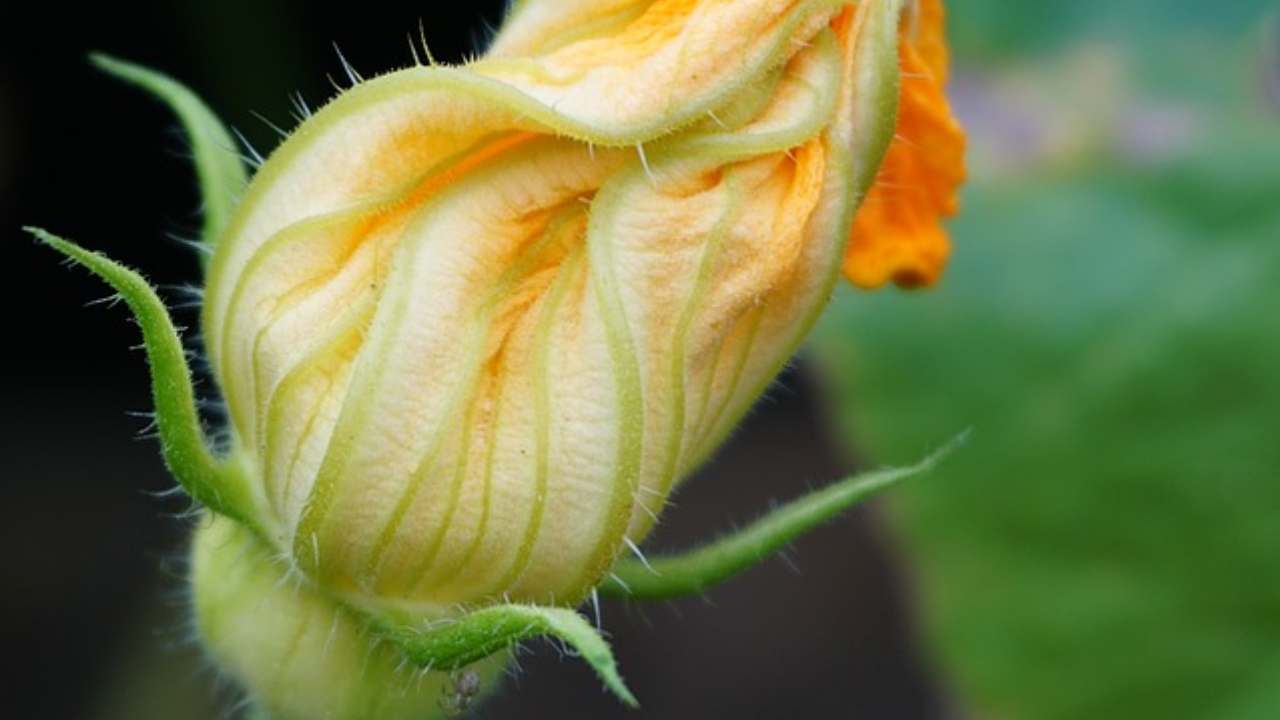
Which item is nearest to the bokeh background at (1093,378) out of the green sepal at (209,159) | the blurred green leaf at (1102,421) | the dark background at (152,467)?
the blurred green leaf at (1102,421)

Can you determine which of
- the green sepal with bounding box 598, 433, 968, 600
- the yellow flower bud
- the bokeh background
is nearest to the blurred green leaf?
the bokeh background

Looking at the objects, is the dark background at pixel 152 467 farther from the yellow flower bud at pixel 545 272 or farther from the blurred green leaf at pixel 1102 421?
the yellow flower bud at pixel 545 272

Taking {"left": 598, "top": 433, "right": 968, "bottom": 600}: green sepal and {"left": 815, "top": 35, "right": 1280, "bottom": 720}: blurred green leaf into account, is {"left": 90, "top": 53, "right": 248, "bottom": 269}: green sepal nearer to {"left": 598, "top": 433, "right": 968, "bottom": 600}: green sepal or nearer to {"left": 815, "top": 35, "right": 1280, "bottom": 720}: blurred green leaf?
{"left": 598, "top": 433, "right": 968, "bottom": 600}: green sepal

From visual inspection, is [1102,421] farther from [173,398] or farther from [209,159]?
[173,398]

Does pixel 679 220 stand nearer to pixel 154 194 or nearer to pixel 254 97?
pixel 254 97

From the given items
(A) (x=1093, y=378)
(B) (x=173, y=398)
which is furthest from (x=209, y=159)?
(A) (x=1093, y=378)
